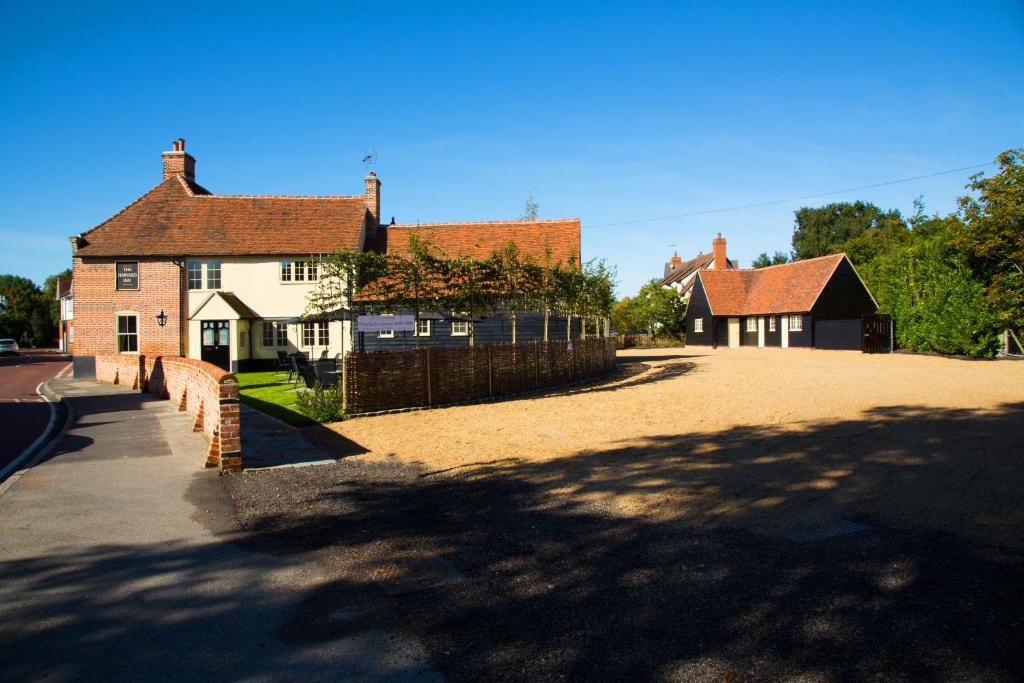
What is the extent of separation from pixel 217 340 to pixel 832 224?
81620 mm

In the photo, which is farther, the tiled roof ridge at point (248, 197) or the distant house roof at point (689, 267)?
the distant house roof at point (689, 267)

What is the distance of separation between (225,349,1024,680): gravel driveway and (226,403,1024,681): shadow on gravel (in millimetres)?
19

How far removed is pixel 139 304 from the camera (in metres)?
29.8

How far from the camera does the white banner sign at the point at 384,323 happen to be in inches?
522

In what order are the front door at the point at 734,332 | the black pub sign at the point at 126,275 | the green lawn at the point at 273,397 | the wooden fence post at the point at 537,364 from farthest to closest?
the front door at the point at 734,332
the black pub sign at the point at 126,275
the wooden fence post at the point at 537,364
the green lawn at the point at 273,397

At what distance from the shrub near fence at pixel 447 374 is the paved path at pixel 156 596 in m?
5.53

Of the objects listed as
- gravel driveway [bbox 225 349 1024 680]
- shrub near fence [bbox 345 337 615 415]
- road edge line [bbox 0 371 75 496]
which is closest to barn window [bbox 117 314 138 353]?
road edge line [bbox 0 371 75 496]

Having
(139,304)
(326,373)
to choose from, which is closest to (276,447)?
(326,373)

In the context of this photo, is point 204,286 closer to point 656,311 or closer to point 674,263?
point 656,311

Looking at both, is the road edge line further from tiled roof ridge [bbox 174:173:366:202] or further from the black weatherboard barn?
the black weatherboard barn

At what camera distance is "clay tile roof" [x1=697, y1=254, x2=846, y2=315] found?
4194cm

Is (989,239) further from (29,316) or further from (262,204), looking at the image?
(29,316)

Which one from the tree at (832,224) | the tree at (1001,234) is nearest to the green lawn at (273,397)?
the tree at (1001,234)

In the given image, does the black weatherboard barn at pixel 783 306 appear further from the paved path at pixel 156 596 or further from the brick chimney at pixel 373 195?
the paved path at pixel 156 596
